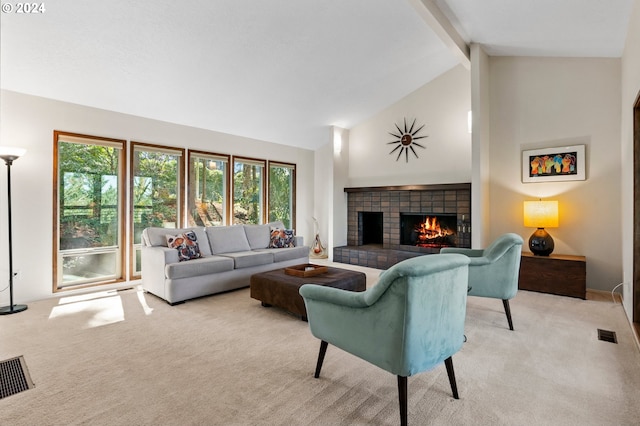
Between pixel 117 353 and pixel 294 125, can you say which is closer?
pixel 117 353

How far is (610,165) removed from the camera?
401 centimetres

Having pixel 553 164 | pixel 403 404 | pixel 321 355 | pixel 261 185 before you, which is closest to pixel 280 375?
pixel 321 355

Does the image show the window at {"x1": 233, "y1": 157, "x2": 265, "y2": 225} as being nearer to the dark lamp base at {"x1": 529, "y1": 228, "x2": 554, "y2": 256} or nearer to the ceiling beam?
the ceiling beam

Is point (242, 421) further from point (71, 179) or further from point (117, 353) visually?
point (71, 179)

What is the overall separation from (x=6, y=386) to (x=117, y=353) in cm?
61

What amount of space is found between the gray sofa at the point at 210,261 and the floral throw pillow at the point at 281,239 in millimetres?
128

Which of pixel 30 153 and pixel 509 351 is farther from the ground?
pixel 30 153

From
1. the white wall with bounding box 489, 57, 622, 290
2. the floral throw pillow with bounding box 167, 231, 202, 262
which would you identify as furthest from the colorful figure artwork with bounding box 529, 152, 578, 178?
the floral throw pillow with bounding box 167, 231, 202, 262

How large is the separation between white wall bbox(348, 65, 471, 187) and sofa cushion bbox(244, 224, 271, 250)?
2396 mm

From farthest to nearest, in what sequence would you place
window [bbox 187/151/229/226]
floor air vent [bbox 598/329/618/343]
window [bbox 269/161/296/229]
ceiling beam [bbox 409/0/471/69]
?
window [bbox 269/161/296/229] < window [bbox 187/151/229/226] < ceiling beam [bbox 409/0/471/69] < floor air vent [bbox 598/329/618/343]

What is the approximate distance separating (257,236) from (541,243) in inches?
160

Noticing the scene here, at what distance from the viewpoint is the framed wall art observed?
4176 mm

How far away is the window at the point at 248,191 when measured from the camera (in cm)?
605

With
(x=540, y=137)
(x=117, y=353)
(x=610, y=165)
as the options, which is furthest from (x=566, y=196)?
(x=117, y=353)
